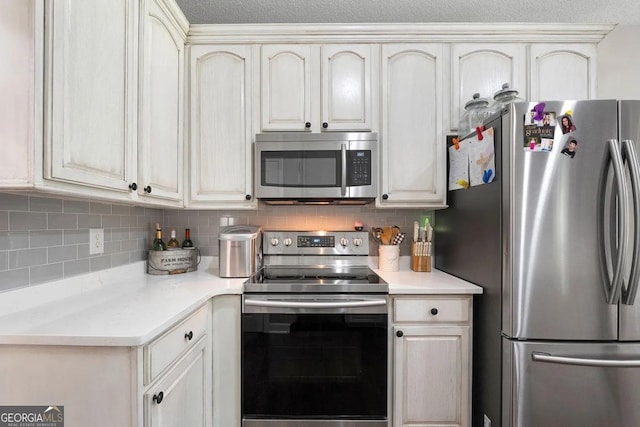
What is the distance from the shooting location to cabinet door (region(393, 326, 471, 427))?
1549mm

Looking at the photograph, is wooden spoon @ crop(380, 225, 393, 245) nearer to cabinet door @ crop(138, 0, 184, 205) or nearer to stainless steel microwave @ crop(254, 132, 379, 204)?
stainless steel microwave @ crop(254, 132, 379, 204)

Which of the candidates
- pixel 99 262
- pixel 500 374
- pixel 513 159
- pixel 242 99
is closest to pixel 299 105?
pixel 242 99

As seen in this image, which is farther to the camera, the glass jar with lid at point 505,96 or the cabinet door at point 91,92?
the glass jar with lid at point 505,96

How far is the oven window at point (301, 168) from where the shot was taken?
1.81 meters

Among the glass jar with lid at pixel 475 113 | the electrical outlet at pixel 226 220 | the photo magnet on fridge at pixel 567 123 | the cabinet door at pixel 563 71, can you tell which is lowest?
the electrical outlet at pixel 226 220

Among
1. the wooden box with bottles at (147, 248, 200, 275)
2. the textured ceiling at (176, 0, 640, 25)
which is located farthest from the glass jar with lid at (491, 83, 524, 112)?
the wooden box with bottles at (147, 248, 200, 275)

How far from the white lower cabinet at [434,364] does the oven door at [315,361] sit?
0.31 ft

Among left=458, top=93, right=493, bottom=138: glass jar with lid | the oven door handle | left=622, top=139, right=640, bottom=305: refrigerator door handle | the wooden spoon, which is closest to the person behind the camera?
left=622, top=139, right=640, bottom=305: refrigerator door handle

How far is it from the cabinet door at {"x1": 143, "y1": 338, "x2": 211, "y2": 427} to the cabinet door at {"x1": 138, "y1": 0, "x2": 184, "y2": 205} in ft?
2.54

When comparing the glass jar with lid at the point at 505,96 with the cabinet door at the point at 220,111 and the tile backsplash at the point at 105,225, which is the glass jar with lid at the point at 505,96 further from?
the cabinet door at the point at 220,111

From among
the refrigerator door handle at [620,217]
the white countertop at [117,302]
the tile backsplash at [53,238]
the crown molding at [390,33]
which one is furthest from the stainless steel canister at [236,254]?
the refrigerator door handle at [620,217]

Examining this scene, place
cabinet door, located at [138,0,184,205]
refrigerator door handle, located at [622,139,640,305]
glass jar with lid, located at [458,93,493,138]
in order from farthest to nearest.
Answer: glass jar with lid, located at [458,93,493,138] < cabinet door, located at [138,0,184,205] < refrigerator door handle, located at [622,139,640,305]

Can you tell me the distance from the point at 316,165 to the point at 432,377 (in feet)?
4.21

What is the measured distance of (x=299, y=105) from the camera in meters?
1.86
